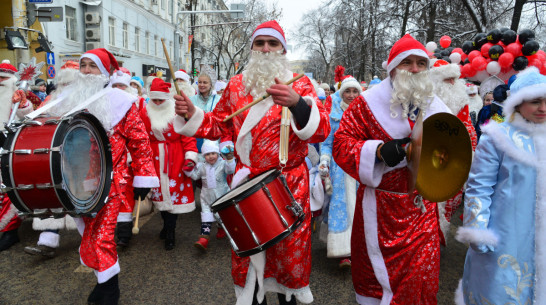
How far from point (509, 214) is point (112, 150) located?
2876 millimetres

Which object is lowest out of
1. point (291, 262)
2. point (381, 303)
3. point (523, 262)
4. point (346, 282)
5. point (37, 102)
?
point (346, 282)

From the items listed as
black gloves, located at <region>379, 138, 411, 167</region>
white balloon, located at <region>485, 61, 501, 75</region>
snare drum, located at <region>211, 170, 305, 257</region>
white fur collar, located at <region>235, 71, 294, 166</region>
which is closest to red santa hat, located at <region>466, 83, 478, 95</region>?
white balloon, located at <region>485, 61, 501, 75</region>

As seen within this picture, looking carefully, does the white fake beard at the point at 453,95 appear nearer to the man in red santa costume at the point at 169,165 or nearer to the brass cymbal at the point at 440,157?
the brass cymbal at the point at 440,157

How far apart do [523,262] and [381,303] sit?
0.85m

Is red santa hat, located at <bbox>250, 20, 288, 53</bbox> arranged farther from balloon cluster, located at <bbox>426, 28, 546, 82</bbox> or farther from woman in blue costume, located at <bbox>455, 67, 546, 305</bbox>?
balloon cluster, located at <bbox>426, 28, 546, 82</bbox>

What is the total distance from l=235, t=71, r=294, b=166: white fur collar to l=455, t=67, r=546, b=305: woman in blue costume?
4.32 ft

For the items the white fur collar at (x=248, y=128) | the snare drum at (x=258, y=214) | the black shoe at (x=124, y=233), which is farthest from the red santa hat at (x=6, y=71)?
the snare drum at (x=258, y=214)

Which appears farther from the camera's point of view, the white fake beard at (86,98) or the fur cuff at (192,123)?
the white fake beard at (86,98)

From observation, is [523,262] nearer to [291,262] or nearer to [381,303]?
[381,303]

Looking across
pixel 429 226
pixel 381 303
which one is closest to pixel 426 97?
pixel 429 226

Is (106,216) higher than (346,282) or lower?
higher

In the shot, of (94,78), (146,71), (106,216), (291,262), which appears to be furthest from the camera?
(146,71)

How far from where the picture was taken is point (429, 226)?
2.52 metres

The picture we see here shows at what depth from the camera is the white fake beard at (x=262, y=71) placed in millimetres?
2645
